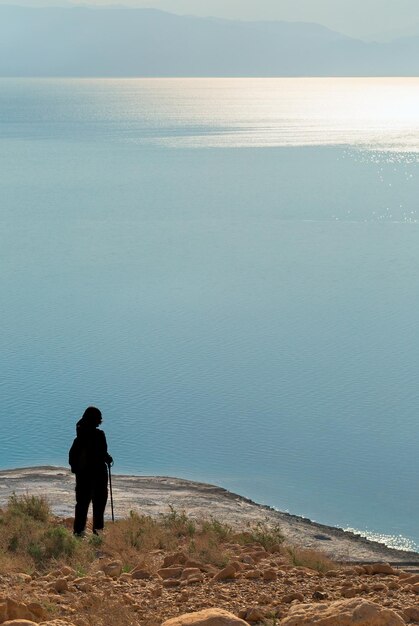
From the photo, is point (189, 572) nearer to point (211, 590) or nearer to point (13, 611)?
point (211, 590)

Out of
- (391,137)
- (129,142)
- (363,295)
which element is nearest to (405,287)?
(363,295)

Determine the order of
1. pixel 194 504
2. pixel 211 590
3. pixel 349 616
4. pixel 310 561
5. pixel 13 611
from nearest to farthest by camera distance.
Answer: pixel 349 616, pixel 13 611, pixel 211 590, pixel 310 561, pixel 194 504

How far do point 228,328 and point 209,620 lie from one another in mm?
21307

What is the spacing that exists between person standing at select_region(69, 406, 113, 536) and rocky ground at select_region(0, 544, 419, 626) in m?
1.29

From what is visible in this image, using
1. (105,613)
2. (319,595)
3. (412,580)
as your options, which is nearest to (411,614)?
(319,595)

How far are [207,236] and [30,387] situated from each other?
66.0 ft

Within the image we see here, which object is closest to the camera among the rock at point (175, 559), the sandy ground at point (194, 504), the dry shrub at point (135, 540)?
the rock at point (175, 559)

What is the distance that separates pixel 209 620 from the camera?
695 centimetres

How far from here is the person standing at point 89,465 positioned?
11031mm

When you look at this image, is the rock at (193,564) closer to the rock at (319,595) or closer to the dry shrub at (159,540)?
the dry shrub at (159,540)

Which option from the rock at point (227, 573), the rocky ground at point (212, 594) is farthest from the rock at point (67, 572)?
the rock at point (227, 573)

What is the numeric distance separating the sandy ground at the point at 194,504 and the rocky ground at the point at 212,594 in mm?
3292

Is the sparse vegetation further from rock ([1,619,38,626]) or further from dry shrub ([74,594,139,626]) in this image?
rock ([1,619,38,626])

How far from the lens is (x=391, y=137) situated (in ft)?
321
